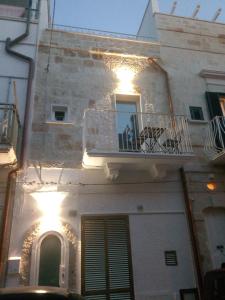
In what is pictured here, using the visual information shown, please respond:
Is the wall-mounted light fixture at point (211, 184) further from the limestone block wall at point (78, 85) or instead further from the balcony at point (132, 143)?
the limestone block wall at point (78, 85)

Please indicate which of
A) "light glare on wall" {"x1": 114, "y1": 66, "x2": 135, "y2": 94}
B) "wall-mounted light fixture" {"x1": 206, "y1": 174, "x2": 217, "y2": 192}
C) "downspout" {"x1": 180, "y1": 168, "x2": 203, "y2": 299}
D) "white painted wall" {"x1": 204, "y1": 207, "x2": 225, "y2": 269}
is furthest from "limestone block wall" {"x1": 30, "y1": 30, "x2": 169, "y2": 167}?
"white painted wall" {"x1": 204, "y1": 207, "x2": 225, "y2": 269}

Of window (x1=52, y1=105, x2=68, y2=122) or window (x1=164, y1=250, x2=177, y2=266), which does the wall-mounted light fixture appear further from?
window (x1=52, y1=105, x2=68, y2=122)

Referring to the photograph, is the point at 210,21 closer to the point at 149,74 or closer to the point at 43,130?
the point at 149,74

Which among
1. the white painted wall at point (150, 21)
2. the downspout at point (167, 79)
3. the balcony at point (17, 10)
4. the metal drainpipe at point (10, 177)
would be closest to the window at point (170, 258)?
the metal drainpipe at point (10, 177)

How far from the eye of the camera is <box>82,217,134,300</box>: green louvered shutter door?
6184 millimetres

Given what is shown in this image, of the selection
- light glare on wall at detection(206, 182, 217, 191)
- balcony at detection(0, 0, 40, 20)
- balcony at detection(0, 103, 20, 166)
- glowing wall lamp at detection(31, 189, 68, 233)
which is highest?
balcony at detection(0, 0, 40, 20)

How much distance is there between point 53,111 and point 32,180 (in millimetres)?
2113

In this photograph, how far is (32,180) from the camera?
6.80 meters

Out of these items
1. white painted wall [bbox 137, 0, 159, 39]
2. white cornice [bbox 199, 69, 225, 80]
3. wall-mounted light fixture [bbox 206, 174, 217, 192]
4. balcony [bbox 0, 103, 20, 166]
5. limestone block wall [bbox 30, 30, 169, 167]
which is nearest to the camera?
balcony [bbox 0, 103, 20, 166]

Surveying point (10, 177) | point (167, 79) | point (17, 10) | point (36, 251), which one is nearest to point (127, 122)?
point (167, 79)

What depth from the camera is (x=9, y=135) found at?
6.23 m

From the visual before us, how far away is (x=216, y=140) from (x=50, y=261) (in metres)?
5.41

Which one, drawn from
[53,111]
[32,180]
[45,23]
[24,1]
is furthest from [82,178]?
[24,1]

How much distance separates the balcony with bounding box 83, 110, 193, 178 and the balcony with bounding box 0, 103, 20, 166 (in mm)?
1625
